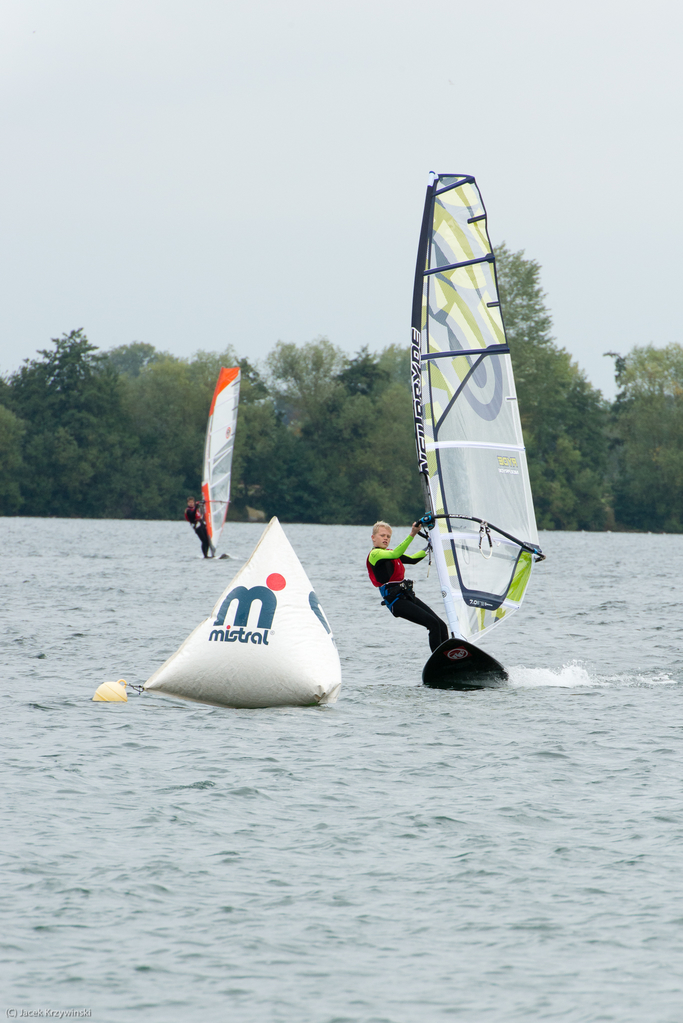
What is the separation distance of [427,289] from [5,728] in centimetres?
584

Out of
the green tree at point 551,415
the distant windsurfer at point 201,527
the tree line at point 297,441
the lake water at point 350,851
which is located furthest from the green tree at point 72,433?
the lake water at point 350,851

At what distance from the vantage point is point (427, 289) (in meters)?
12.4

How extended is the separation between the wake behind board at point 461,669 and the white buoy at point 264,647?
4.11 ft

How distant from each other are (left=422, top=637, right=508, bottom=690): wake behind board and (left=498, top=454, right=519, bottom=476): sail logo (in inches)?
70.5

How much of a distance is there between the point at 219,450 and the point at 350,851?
99.2 feet

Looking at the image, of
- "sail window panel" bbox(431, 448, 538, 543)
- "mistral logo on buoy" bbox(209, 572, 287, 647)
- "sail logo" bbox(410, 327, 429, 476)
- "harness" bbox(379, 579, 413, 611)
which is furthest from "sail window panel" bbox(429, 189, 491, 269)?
"mistral logo on buoy" bbox(209, 572, 287, 647)

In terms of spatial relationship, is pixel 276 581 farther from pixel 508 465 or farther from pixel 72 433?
pixel 72 433

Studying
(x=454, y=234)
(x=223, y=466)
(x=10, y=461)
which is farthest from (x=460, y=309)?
(x=10, y=461)

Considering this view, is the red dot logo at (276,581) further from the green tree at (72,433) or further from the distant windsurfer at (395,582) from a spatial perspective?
the green tree at (72,433)

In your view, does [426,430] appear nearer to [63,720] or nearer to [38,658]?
[63,720]

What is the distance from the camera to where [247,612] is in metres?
11.3

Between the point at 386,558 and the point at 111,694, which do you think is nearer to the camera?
the point at 111,694

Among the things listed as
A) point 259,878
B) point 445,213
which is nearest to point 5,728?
point 259,878

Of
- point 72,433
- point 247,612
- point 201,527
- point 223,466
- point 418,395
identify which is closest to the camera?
point 247,612
